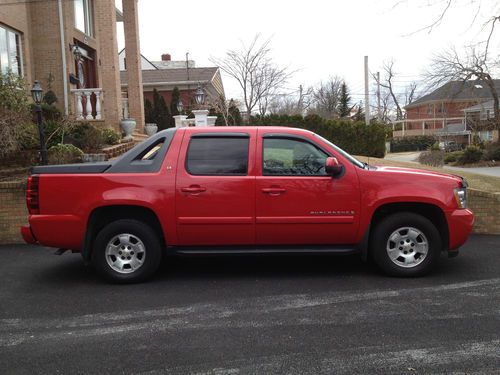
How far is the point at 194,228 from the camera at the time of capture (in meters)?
5.56

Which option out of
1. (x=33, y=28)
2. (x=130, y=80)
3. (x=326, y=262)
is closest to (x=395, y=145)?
(x=130, y=80)

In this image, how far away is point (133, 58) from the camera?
20.5m

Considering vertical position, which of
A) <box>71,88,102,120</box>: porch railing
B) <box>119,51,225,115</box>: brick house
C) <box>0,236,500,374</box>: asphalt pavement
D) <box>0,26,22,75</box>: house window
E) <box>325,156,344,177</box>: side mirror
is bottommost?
<box>0,236,500,374</box>: asphalt pavement

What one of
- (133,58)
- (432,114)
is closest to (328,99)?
(432,114)

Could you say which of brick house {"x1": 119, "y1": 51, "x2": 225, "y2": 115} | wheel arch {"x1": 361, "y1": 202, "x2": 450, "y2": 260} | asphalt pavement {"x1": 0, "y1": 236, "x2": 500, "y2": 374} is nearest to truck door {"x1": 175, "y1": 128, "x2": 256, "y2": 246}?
asphalt pavement {"x1": 0, "y1": 236, "x2": 500, "y2": 374}

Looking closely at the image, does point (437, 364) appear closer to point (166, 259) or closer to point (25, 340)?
point (25, 340)

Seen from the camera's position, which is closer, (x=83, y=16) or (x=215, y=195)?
(x=215, y=195)

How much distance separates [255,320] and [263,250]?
1308 mm

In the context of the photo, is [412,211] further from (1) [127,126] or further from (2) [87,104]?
(2) [87,104]

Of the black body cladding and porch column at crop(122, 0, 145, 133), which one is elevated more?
porch column at crop(122, 0, 145, 133)

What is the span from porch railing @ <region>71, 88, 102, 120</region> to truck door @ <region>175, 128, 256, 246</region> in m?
11.8

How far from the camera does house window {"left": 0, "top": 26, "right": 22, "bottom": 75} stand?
1479cm

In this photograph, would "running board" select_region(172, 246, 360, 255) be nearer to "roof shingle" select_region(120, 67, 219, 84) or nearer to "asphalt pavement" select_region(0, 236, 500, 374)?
"asphalt pavement" select_region(0, 236, 500, 374)

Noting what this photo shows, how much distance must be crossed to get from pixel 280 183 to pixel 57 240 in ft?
8.60
